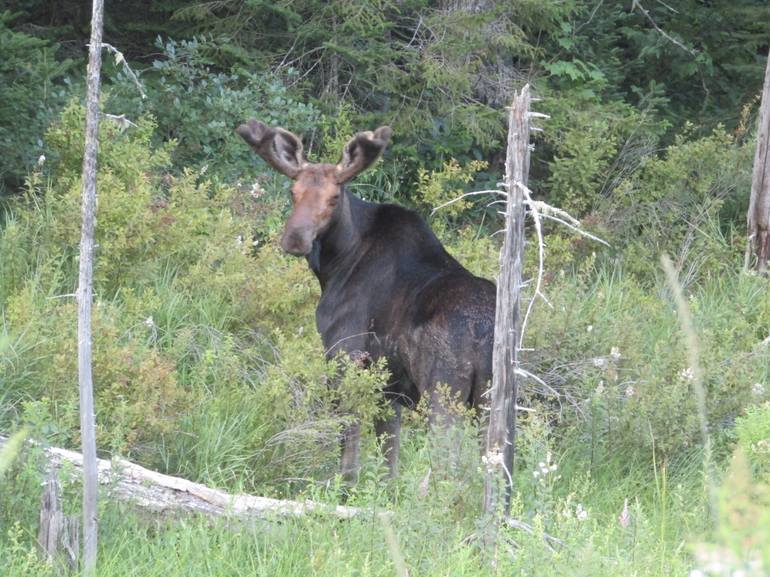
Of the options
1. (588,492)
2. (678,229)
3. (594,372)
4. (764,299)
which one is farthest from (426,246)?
(678,229)

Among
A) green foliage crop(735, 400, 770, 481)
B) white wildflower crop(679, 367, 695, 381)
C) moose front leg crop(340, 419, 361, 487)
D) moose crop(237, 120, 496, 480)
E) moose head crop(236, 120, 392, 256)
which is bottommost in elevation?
moose front leg crop(340, 419, 361, 487)

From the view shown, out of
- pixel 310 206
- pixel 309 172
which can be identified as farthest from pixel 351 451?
pixel 309 172

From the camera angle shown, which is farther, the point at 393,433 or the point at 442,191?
the point at 442,191

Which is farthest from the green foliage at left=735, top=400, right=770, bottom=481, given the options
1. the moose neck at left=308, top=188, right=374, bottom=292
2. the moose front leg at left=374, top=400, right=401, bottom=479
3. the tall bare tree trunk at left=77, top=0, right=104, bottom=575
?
the tall bare tree trunk at left=77, top=0, right=104, bottom=575

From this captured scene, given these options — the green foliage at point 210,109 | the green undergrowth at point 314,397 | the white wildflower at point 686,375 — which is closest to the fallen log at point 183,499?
the green undergrowth at point 314,397

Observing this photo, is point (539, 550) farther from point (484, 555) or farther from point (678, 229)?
point (678, 229)

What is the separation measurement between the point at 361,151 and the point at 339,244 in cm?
63

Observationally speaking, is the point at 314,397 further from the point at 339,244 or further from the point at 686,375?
the point at 686,375

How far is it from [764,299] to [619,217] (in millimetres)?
2499

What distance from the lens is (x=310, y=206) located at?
741 cm

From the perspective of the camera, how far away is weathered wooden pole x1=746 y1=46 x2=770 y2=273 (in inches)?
444

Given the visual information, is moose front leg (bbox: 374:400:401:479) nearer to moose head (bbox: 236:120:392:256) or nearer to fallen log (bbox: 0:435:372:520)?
moose head (bbox: 236:120:392:256)

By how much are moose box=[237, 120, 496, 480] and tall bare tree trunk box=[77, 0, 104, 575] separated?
2004 millimetres

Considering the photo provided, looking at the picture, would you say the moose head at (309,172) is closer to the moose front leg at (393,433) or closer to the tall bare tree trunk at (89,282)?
the moose front leg at (393,433)
